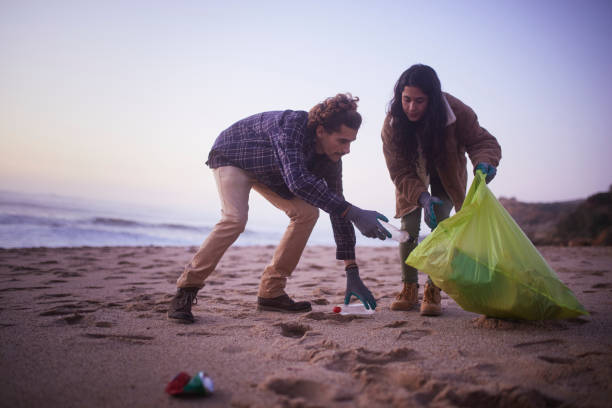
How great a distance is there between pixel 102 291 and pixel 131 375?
1808 mm

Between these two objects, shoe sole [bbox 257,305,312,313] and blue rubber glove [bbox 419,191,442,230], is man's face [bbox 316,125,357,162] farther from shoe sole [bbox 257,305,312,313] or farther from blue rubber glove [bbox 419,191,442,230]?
shoe sole [bbox 257,305,312,313]

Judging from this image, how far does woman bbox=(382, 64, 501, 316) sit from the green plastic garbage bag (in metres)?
0.37

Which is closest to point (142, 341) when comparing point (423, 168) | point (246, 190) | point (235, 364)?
point (235, 364)

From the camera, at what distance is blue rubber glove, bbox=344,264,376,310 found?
214 centimetres

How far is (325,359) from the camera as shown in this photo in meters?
1.39

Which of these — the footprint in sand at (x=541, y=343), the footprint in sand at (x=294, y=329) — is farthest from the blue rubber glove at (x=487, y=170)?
the footprint in sand at (x=294, y=329)

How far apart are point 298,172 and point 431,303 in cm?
108

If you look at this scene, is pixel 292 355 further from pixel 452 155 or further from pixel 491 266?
pixel 452 155

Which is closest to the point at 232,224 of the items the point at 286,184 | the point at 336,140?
the point at 286,184

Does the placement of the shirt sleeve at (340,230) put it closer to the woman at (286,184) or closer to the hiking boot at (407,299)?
the woman at (286,184)

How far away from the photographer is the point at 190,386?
3.63 ft

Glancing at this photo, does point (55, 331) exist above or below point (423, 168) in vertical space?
below

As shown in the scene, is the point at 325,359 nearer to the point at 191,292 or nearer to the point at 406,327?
the point at 406,327

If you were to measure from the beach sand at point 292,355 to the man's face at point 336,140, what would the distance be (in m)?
0.94
